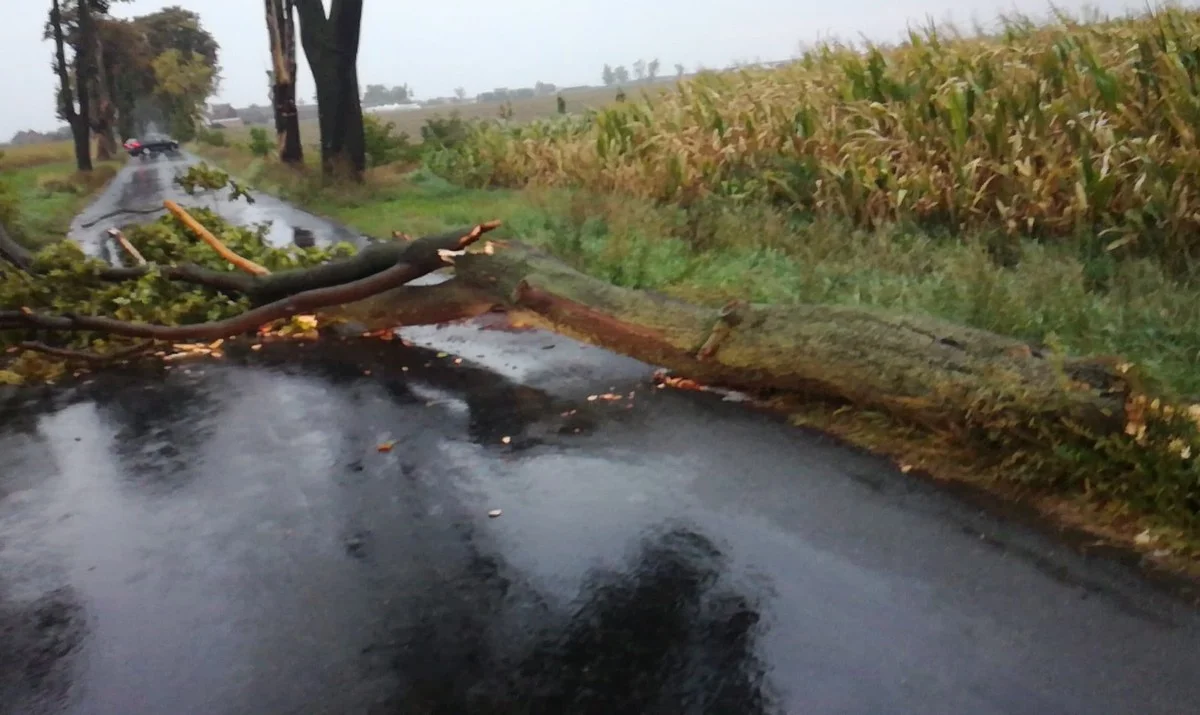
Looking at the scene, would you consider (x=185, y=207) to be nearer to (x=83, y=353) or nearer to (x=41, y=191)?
(x=83, y=353)

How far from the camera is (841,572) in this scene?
396 centimetres

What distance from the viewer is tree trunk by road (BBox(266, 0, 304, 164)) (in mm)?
23234

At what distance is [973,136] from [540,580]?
687 centimetres

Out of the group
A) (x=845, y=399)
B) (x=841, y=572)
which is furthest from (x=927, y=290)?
→ (x=841, y=572)

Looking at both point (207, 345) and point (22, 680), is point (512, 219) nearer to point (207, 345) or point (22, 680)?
point (207, 345)

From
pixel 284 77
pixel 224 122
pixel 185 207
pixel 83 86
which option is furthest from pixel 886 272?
pixel 224 122

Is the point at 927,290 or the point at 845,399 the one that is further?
the point at 927,290

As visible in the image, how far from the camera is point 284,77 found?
928 inches

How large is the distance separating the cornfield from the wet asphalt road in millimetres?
3780

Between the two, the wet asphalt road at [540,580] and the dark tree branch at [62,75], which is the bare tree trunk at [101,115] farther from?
the wet asphalt road at [540,580]

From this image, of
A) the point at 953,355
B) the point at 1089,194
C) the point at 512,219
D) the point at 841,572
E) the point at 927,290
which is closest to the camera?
the point at 841,572

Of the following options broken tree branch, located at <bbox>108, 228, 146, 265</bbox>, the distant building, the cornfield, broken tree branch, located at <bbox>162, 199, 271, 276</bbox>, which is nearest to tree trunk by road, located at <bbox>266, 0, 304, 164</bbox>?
the cornfield

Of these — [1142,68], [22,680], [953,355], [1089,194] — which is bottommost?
[22,680]

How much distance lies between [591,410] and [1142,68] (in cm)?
565
